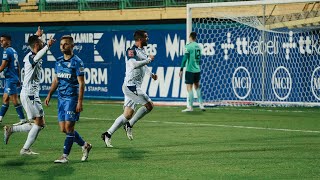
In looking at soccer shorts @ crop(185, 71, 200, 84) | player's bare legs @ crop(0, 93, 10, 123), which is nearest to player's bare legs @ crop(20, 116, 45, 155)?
player's bare legs @ crop(0, 93, 10, 123)

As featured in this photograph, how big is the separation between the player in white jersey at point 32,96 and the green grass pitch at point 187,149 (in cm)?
36

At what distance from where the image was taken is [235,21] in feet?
86.5

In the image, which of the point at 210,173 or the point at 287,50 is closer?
the point at 210,173

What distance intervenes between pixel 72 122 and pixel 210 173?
2.39 meters

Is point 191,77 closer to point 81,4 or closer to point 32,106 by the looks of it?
point 81,4

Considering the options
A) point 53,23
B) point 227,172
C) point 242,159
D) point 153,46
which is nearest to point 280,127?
point 242,159

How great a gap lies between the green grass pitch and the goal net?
8.73 feet

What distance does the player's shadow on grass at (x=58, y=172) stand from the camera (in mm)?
11469

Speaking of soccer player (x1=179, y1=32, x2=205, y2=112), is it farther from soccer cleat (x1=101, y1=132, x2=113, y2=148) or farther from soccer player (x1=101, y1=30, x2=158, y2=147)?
soccer cleat (x1=101, y1=132, x2=113, y2=148)

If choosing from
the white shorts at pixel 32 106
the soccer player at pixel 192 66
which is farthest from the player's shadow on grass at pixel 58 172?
the soccer player at pixel 192 66

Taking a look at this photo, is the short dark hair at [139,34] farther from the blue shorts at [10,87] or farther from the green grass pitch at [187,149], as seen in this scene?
the blue shorts at [10,87]

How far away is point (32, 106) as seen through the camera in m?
14.4

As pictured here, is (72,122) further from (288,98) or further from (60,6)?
(60,6)

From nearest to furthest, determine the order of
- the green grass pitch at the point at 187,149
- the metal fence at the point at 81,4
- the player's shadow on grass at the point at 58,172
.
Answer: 1. the player's shadow on grass at the point at 58,172
2. the green grass pitch at the point at 187,149
3. the metal fence at the point at 81,4
